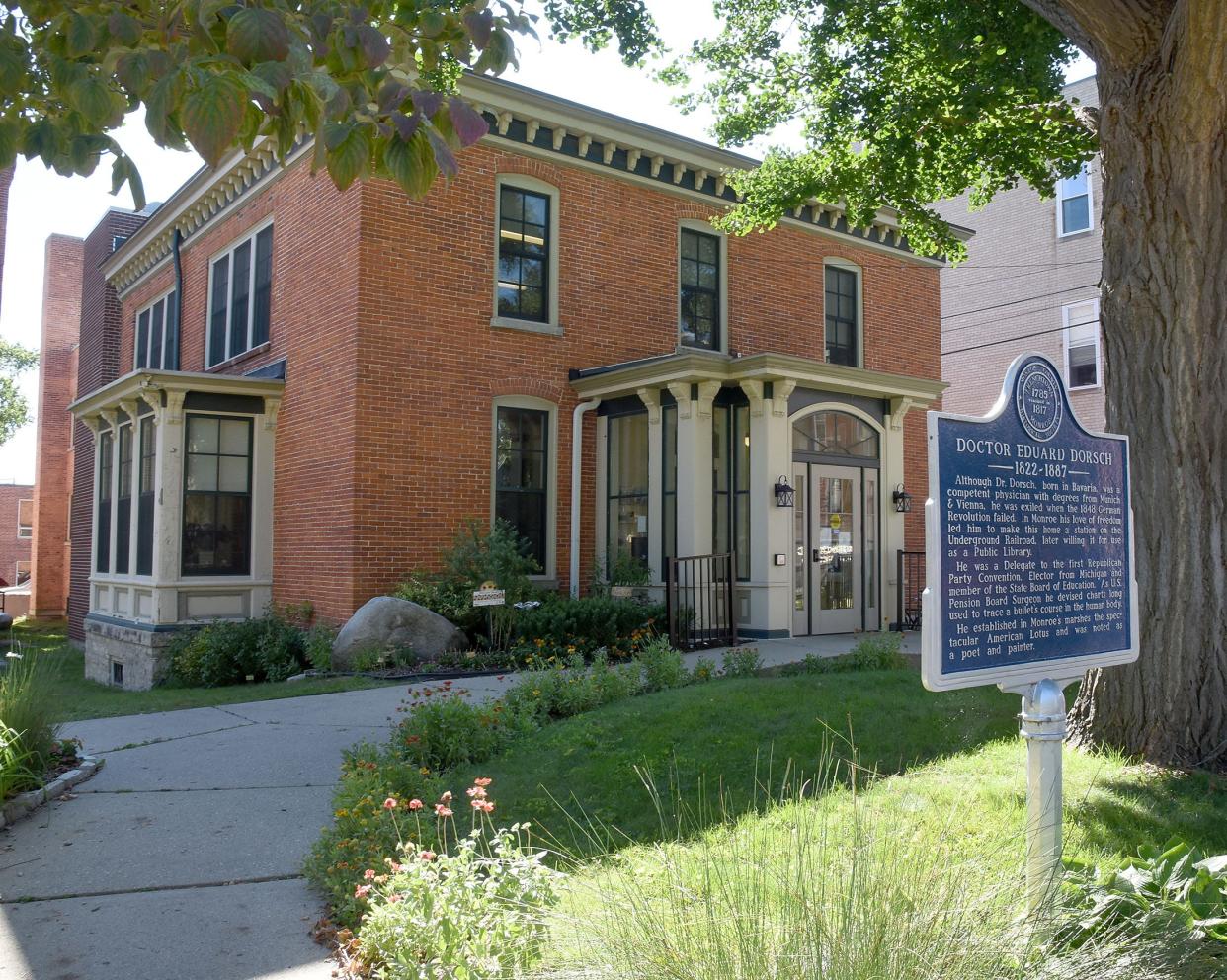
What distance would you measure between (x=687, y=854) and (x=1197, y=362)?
14.2 feet

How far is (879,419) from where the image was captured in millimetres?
15711

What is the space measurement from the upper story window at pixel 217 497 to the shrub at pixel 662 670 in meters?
8.34

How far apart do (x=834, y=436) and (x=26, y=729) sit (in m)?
11.0

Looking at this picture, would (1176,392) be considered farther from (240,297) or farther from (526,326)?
(240,297)

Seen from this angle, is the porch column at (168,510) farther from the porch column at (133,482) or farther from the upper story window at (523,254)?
the upper story window at (523,254)

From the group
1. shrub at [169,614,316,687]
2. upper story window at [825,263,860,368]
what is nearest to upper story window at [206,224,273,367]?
shrub at [169,614,316,687]

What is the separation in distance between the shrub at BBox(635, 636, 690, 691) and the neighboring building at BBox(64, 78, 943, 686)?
4038mm

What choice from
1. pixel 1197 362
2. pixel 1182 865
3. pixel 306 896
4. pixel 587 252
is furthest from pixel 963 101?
pixel 306 896

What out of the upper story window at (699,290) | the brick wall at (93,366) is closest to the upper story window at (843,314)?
the upper story window at (699,290)

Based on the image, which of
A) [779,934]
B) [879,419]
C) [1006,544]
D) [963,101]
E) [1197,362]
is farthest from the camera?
[879,419]

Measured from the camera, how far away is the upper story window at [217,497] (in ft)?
51.8

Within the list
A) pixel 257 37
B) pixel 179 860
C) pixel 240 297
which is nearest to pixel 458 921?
pixel 179 860

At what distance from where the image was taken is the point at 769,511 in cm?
1389

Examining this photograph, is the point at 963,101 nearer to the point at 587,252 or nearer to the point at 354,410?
the point at 587,252
